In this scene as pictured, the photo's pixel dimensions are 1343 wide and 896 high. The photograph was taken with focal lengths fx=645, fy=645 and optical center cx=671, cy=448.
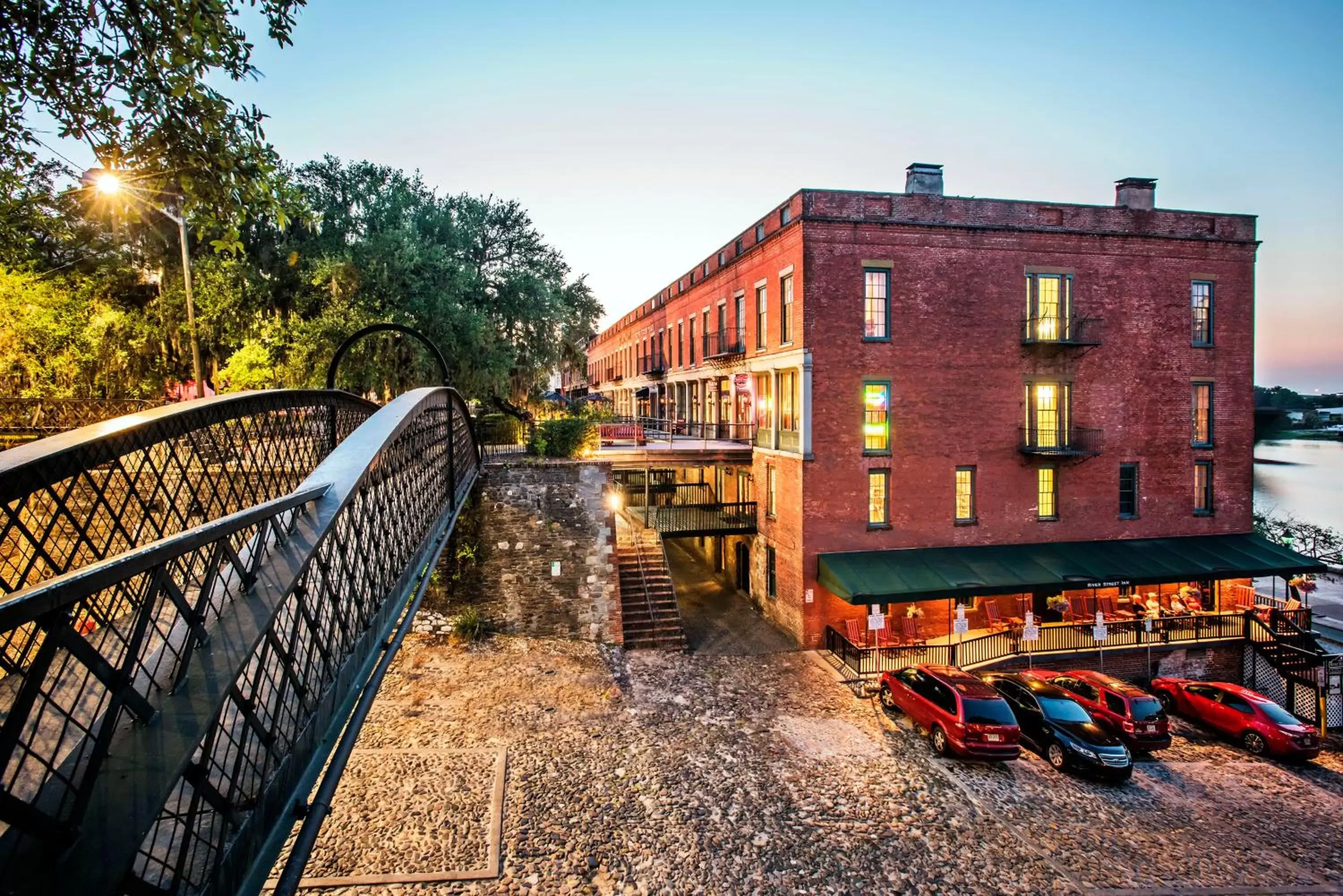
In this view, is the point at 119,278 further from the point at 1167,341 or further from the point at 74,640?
the point at 1167,341

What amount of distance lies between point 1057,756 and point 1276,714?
6.71 meters

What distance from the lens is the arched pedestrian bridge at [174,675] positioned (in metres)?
2.21

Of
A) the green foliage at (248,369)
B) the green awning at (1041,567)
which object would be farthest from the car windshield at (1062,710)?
the green foliage at (248,369)

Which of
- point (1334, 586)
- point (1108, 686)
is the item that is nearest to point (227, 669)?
point (1108, 686)

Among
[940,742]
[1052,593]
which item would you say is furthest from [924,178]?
[940,742]

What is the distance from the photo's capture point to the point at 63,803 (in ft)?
7.57

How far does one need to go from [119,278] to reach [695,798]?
105ft

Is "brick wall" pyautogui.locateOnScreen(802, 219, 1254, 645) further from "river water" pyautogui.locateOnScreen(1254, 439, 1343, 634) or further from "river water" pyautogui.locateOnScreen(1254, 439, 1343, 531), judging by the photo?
"river water" pyautogui.locateOnScreen(1254, 439, 1343, 531)

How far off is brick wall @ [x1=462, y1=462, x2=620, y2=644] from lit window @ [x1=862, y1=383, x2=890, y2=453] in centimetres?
885

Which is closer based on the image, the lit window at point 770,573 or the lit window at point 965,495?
the lit window at point 965,495

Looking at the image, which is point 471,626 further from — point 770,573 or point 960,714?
point 960,714

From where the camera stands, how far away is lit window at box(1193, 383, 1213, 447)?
75.5ft

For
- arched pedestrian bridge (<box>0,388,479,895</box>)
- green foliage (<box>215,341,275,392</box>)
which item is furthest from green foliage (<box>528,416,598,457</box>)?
arched pedestrian bridge (<box>0,388,479,895</box>)

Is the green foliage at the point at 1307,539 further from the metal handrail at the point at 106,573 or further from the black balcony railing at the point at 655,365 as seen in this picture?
the metal handrail at the point at 106,573
